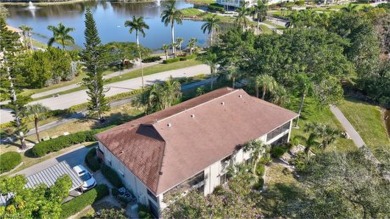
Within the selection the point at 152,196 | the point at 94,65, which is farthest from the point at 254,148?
the point at 94,65

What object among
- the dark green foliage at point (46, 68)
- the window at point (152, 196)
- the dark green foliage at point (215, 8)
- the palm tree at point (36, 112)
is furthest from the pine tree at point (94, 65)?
the dark green foliage at point (215, 8)

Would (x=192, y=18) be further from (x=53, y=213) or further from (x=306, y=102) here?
(x=53, y=213)

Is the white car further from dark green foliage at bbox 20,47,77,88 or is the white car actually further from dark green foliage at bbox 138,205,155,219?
dark green foliage at bbox 20,47,77,88

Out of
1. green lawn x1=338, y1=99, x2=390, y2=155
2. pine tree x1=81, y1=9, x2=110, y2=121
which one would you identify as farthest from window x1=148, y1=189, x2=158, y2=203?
green lawn x1=338, y1=99, x2=390, y2=155

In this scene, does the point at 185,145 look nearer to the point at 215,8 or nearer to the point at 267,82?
the point at 267,82

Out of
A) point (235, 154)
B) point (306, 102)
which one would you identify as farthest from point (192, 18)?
point (235, 154)

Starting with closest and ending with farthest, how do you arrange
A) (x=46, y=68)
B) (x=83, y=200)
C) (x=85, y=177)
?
(x=83, y=200)
(x=85, y=177)
(x=46, y=68)
